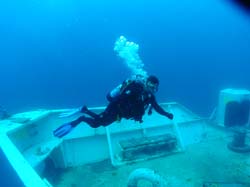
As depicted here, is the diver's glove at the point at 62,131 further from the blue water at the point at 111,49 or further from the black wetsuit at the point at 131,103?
the blue water at the point at 111,49

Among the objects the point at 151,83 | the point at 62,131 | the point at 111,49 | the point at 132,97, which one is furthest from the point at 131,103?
the point at 111,49

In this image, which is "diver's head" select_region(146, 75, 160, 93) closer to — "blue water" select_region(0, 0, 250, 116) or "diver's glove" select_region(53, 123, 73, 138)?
"diver's glove" select_region(53, 123, 73, 138)

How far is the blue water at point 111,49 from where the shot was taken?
1853cm

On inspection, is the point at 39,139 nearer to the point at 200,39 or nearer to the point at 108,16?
the point at 200,39

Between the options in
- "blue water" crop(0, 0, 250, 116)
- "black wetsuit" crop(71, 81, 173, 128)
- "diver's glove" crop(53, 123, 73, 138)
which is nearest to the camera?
"black wetsuit" crop(71, 81, 173, 128)

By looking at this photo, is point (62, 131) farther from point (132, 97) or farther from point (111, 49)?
point (111, 49)

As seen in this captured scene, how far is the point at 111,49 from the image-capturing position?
84.2 ft

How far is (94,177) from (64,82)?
60.3 ft

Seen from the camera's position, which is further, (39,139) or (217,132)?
(217,132)

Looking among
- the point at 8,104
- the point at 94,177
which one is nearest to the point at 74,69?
the point at 8,104

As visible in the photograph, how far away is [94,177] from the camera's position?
16.3 ft

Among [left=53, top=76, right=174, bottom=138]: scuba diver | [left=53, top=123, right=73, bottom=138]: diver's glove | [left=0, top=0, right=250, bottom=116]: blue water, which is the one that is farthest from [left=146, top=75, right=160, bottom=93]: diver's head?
[left=0, top=0, right=250, bottom=116]: blue water

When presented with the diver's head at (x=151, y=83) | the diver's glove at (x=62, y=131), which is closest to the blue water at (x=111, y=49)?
the diver's head at (x=151, y=83)

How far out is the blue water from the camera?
60.8 ft
